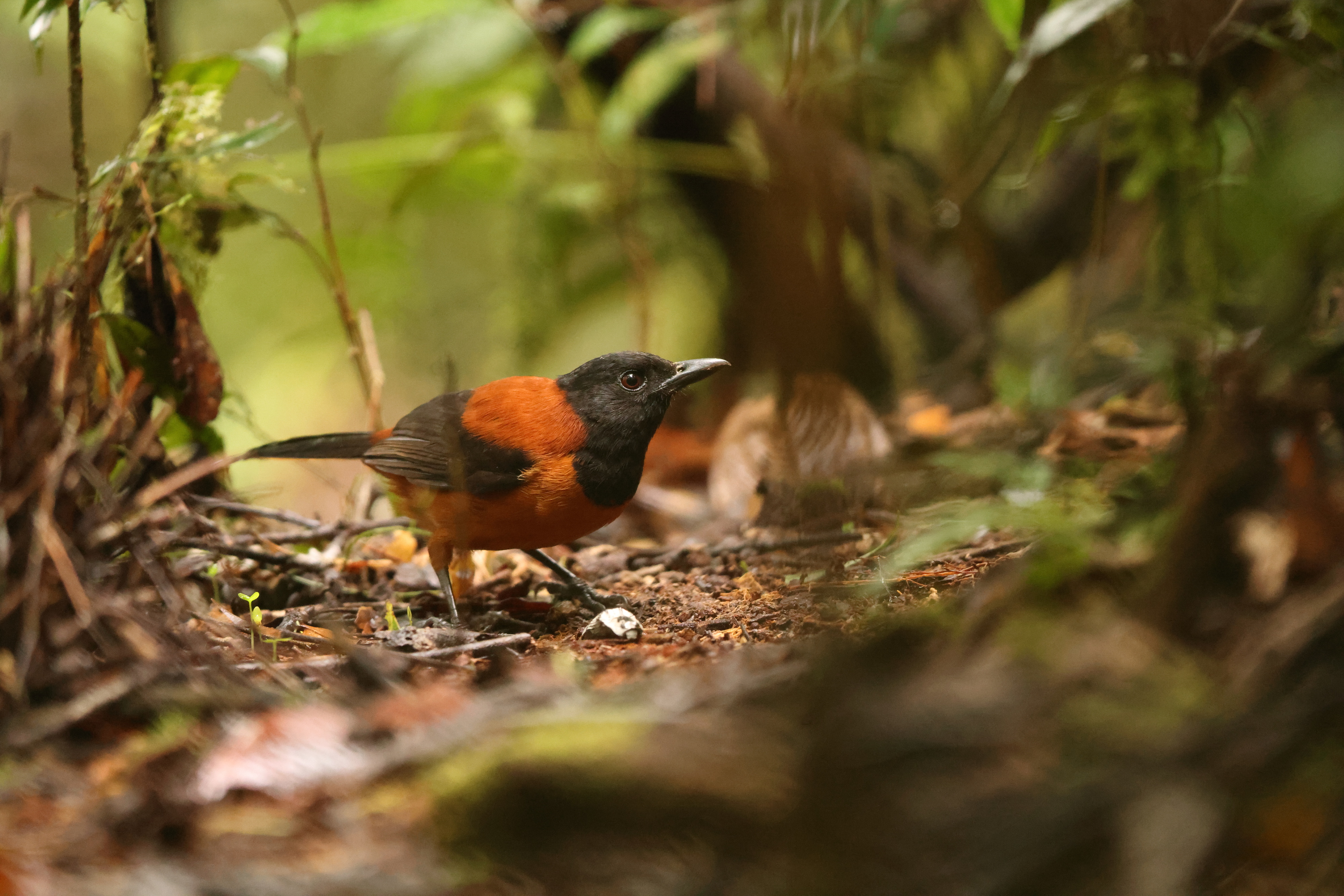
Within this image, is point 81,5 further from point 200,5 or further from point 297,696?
point 200,5

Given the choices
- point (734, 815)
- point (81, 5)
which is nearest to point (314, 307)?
point (81, 5)

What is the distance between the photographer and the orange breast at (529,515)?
3.49m

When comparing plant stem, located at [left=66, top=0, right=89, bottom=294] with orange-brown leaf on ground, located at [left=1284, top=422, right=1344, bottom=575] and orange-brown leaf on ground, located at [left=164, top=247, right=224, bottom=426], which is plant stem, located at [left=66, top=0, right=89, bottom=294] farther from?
orange-brown leaf on ground, located at [left=1284, top=422, right=1344, bottom=575]

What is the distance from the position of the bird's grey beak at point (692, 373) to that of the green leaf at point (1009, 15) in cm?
166

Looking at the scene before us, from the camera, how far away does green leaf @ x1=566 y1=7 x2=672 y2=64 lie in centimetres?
495

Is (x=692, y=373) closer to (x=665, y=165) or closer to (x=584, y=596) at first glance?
(x=584, y=596)

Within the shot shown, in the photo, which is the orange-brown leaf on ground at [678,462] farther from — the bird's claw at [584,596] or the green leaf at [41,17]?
the green leaf at [41,17]

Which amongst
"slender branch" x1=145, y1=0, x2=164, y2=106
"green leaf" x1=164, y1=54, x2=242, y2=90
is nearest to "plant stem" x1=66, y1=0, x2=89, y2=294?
"slender branch" x1=145, y1=0, x2=164, y2=106

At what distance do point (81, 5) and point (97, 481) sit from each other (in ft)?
5.76

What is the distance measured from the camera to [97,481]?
2111 millimetres

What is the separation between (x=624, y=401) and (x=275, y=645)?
5.51 feet

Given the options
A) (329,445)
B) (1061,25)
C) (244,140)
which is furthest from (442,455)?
(1061,25)

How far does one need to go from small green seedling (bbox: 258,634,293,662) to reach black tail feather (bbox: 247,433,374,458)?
1.23m

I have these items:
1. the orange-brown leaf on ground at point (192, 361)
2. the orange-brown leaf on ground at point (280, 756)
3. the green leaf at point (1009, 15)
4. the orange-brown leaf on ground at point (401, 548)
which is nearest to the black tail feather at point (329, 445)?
the orange-brown leaf on ground at point (192, 361)
